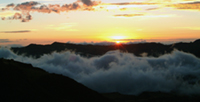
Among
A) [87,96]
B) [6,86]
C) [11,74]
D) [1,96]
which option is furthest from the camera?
[87,96]

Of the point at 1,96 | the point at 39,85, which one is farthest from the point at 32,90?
the point at 1,96

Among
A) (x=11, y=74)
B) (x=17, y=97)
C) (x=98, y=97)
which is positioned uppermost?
(x=11, y=74)

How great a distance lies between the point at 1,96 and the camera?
77.8 m

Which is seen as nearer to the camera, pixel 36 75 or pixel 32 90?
pixel 32 90

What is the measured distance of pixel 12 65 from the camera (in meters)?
102

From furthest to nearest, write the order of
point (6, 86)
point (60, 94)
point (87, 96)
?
1. point (87, 96)
2. point (60, 94)
3. point (6, 86)

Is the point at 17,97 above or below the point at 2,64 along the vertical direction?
below

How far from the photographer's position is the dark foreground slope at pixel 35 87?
272 feet

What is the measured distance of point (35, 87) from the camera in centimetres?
9350

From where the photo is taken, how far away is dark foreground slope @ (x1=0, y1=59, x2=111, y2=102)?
272 ft

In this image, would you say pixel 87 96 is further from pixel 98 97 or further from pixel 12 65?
pixel 12 65

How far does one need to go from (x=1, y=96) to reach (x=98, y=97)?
5172cm

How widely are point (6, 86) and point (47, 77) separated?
24540 millimetres

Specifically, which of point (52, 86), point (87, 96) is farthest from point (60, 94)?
point (87, 96)
